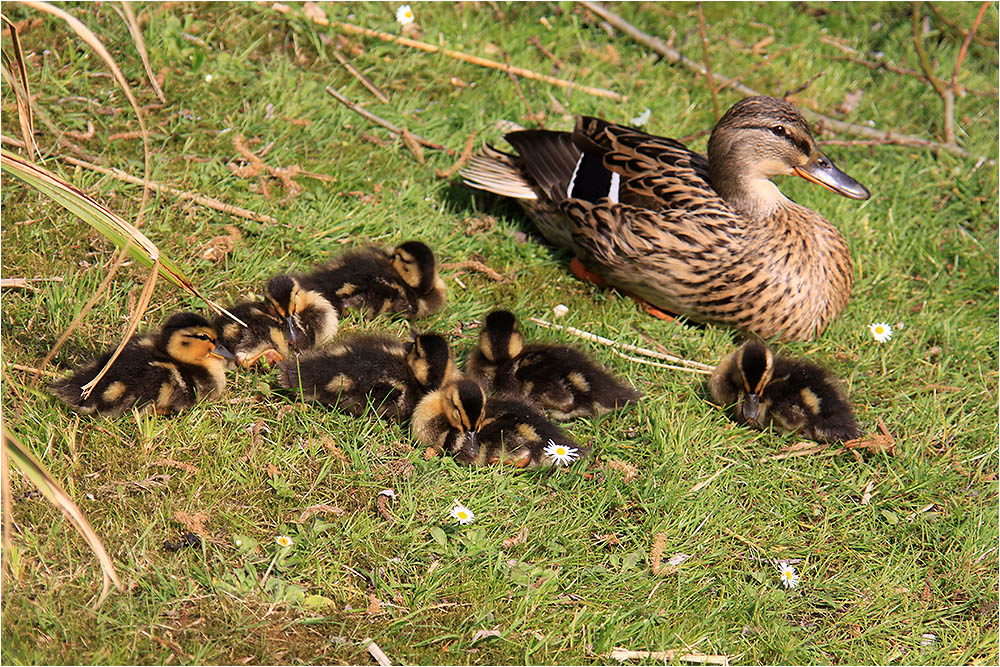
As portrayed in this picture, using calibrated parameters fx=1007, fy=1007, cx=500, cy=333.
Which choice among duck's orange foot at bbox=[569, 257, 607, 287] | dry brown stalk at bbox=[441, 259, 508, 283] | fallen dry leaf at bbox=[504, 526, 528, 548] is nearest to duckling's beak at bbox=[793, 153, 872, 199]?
duck's orange foot at bbox=[569, 257, 607, 287]

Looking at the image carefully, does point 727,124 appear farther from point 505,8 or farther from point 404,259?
point 505,8

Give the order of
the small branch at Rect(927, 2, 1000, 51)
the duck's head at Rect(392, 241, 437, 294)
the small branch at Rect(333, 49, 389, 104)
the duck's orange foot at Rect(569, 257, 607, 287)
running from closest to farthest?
1. the duck's head at Rect(392, 241, 437, 294)
2. the duck's orange foot at Rect(569, 257, 607, 287)
3. the small branch at Rect(333, 49, 389, 104)
4. the small branch at Rect(927, 2, 1000, 51)

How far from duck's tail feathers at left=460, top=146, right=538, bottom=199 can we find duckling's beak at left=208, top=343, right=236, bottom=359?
5.27 ft

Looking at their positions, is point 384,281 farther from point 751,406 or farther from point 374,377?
point 751,406

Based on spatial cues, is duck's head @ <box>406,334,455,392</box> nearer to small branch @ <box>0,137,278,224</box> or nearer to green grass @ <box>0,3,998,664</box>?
green grass @ <box>0,3,998,664</box>

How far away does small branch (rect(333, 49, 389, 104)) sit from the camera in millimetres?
5250

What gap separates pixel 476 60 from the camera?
5512mm

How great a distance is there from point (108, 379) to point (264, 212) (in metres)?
1.34

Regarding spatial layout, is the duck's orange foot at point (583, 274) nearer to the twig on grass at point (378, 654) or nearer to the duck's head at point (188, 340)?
the duck's head at point (188, 340)

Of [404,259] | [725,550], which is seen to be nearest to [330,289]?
[404,259]

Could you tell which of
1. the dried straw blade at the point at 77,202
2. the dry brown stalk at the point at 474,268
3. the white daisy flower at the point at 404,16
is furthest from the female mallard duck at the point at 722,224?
the dried straw blade at the point at 77,202

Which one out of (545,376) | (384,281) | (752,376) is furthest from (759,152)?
(384,281)

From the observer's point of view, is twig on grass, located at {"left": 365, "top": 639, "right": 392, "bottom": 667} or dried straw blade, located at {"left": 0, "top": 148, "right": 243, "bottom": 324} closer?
dried straw blade, located at {"left": 0, "top": 148, "right": 243, "bottom": 324}

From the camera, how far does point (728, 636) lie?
3.16 metres
